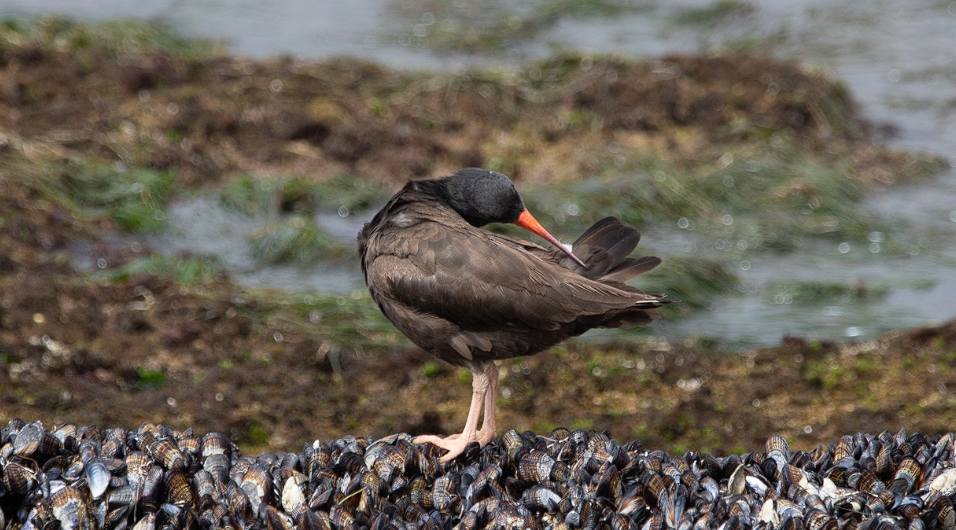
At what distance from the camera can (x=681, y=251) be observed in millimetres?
8594

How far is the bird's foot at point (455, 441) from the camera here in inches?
167

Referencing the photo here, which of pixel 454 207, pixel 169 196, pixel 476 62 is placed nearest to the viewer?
pixel 454 207

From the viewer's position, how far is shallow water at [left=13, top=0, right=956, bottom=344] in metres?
7.70

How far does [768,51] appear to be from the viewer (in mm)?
14609

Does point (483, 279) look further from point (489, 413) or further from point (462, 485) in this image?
point (462, 485)

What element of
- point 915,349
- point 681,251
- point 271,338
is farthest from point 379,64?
point 915,349

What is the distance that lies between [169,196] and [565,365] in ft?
15.6

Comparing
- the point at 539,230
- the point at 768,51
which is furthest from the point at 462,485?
the point at 768,51

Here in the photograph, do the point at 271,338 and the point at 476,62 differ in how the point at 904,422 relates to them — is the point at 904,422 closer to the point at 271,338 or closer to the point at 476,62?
the point at 271,338

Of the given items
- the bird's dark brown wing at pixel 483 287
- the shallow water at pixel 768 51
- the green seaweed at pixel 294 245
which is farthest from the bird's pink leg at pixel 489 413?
the green seaweed at pixel 294 245

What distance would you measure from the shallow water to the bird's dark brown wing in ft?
10.6

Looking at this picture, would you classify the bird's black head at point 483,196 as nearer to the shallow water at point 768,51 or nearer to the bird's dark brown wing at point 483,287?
the bird's dark brown wing at point 483,287

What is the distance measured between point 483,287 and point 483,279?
0.04 meters

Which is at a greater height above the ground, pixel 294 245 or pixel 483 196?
pixel 483 196
